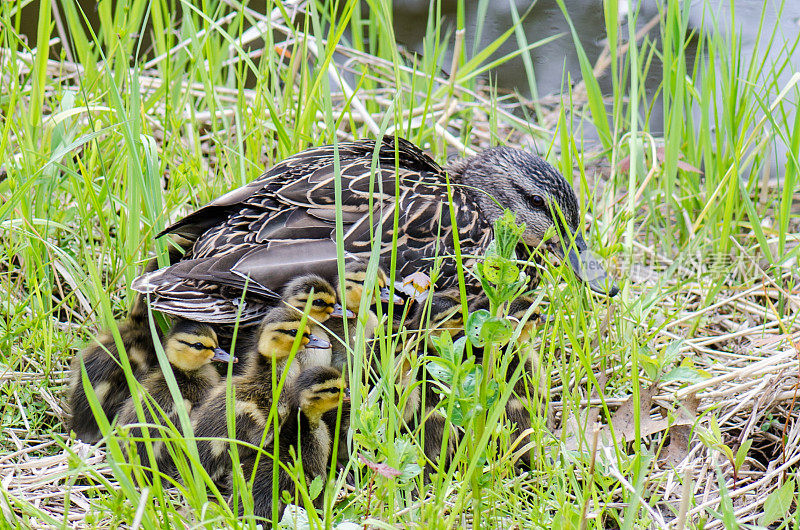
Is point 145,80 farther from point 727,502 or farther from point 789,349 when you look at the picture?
point 727,502

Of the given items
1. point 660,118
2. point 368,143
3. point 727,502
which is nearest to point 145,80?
point 368,143

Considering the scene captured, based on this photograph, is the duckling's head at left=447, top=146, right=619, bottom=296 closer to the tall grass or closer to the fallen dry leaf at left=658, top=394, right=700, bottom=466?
the tall grass

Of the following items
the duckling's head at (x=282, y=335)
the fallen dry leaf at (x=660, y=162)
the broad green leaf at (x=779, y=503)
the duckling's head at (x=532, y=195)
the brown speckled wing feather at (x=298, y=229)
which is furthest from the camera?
the fallen dry leaf at (x=660, y=162)

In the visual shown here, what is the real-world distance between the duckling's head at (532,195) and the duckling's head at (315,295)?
27.7 inches

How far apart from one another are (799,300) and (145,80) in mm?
2591

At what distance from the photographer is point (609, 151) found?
333cm

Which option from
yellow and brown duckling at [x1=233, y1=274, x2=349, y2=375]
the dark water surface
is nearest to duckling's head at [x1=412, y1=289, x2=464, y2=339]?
yellow and brown duckling at [x1=233, y1=274, x2=349, y2=375]

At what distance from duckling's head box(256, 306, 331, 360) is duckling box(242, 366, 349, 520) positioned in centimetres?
13

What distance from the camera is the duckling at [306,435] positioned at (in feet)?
5.98

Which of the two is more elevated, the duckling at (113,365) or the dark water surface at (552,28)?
the dark water surface at (552,28)

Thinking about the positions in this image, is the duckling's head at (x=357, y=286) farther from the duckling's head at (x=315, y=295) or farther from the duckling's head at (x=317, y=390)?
the duckling's head at (x=317, y=390)

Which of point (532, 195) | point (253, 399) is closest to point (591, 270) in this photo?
point (532, 195)

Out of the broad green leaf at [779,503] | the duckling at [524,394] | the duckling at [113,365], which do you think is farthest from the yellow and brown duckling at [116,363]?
the broad green leaf at [779,503]

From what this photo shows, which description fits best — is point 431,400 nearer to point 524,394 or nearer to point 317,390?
point 524,394
